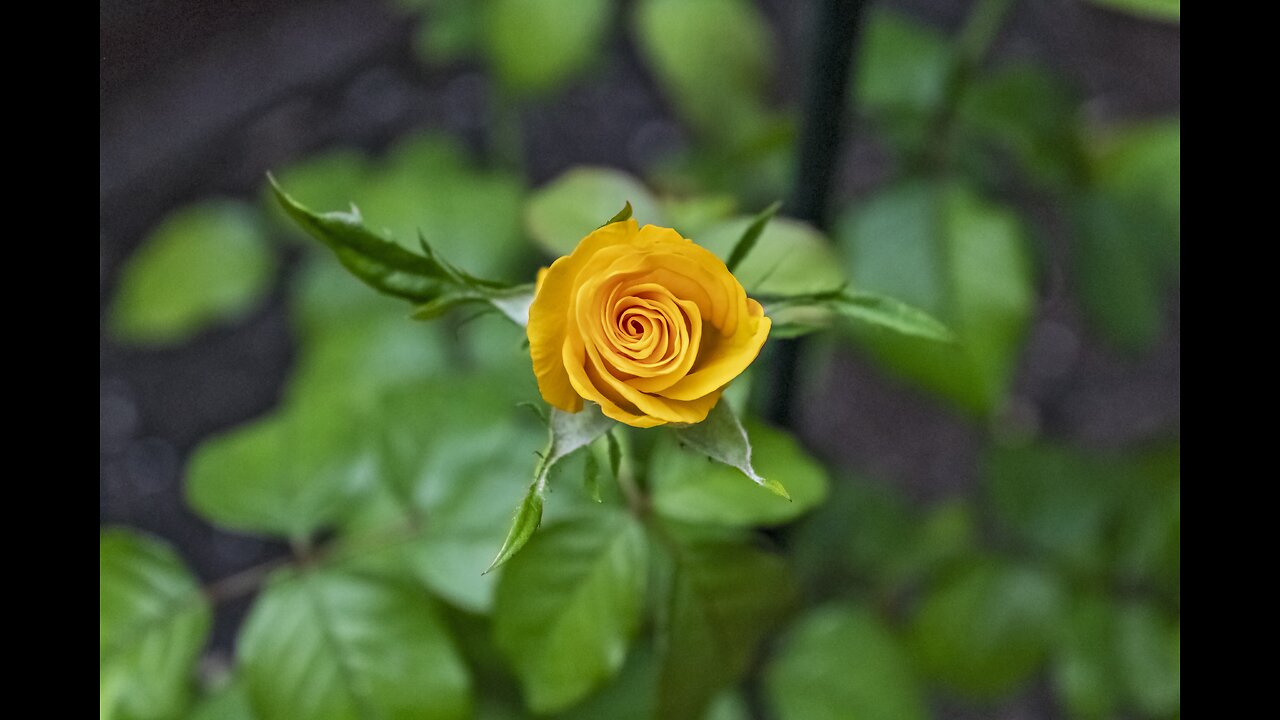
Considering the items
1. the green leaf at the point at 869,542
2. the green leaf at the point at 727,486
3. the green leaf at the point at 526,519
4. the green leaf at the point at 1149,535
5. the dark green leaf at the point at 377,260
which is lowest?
the green leaf at the point at 869,542

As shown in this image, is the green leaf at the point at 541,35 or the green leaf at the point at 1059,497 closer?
the green leaf at the point at 1059,497

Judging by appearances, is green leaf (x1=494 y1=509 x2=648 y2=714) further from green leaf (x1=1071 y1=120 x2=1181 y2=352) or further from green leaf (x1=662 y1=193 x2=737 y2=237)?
green leaf (x1=1071 y1=120 x2=1181 y2=352)

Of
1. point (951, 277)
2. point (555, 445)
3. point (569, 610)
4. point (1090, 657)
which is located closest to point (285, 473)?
point (569, 610)

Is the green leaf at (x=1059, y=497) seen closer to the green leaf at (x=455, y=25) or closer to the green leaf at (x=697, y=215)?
the green leaf at (x=697, y=215)

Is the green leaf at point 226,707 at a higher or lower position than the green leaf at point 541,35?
lower

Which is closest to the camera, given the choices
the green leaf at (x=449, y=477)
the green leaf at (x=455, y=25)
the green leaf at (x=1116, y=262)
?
the green leaf at (x=449, y=477)

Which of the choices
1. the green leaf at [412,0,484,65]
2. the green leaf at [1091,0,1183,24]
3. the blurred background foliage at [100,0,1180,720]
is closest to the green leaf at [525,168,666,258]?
the blurred background foliage at [100,0,1180,720]

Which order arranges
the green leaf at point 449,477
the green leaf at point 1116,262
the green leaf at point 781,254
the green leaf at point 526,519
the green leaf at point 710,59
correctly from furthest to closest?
the green leaf at point 710,59 < the green leaf at point 1116,262 < the green leaf at point 449,477 < the green leaf at point 781,254 < the green leaf at point 526,519

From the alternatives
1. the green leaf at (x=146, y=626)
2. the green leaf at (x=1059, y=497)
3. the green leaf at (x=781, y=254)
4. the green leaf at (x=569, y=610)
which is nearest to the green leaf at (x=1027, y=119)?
the green leaf at (x=1059, y=497)
